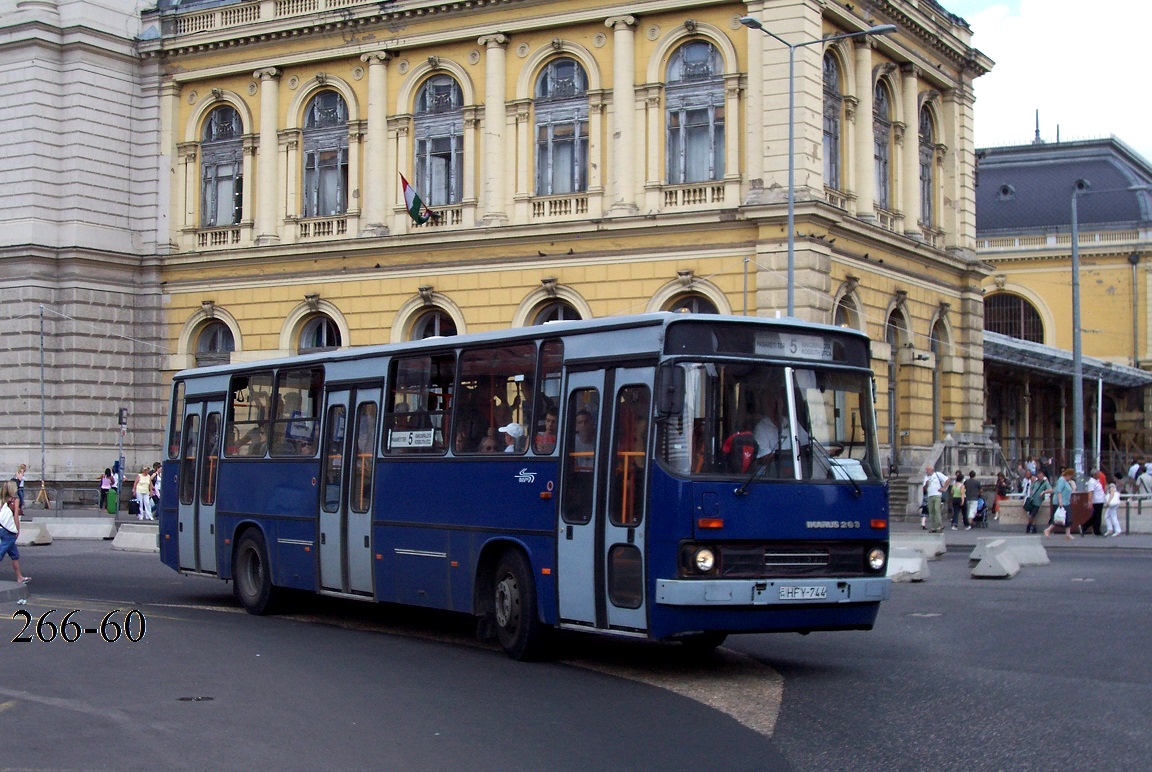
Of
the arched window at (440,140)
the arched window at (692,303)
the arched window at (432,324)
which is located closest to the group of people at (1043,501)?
the arched window at (692,303)

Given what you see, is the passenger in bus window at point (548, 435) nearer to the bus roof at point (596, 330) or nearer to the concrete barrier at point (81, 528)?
the bus roof at point (596, 330)

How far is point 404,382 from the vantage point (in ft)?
52.8

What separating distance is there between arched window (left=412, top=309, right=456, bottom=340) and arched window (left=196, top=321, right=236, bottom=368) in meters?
6.42

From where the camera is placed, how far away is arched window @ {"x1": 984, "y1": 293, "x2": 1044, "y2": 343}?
80312mm

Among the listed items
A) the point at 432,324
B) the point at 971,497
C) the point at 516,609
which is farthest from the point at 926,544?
the point at 432,324

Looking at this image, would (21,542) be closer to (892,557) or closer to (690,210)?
(690,210)

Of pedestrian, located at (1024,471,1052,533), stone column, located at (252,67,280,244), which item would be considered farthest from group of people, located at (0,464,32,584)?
pedestrian, located at (1024,471,1052,533)

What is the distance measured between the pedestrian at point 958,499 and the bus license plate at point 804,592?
2740cm

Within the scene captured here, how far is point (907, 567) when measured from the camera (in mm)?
23094

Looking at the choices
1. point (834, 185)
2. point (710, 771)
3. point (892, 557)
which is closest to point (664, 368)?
point (710, 771)

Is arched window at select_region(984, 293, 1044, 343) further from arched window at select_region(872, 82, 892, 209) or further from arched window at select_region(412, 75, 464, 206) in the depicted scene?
arched window at select_region(412, 75, 464, 206)

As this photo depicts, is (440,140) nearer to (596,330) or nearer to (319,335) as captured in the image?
(319,335)

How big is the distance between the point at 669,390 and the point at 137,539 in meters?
22.8

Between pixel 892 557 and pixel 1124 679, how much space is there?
1058cm
